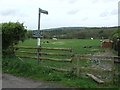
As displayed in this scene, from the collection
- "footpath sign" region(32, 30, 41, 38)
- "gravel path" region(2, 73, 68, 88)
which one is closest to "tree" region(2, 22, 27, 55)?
"footpath sign" region(32, 30, 41, 38)

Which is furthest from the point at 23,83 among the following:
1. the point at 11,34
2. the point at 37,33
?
the point at 11,34

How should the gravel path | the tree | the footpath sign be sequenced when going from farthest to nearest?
1. the tree
2. the footpath sign
3. the gravel path

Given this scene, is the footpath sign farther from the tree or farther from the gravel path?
the gravel path

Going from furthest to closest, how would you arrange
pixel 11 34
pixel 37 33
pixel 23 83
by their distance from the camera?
pixel 11 34 → pixel 37 33 → pixel 23 83

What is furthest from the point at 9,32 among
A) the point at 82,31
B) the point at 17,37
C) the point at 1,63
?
the point at 82,31

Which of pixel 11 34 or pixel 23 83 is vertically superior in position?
pixel 11 34

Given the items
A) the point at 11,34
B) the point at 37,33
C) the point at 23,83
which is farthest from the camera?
the point at 11,34

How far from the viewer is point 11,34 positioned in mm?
11500

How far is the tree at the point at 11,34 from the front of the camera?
37.6ft

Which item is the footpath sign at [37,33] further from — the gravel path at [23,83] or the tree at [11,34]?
the gravel path at [23,83]

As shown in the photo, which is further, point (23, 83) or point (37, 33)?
point (37, 33)

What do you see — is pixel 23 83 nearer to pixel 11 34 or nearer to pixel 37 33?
pixel 37 33

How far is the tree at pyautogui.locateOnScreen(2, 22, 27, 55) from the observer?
11.4 m

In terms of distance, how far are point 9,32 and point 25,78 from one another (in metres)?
4.18
